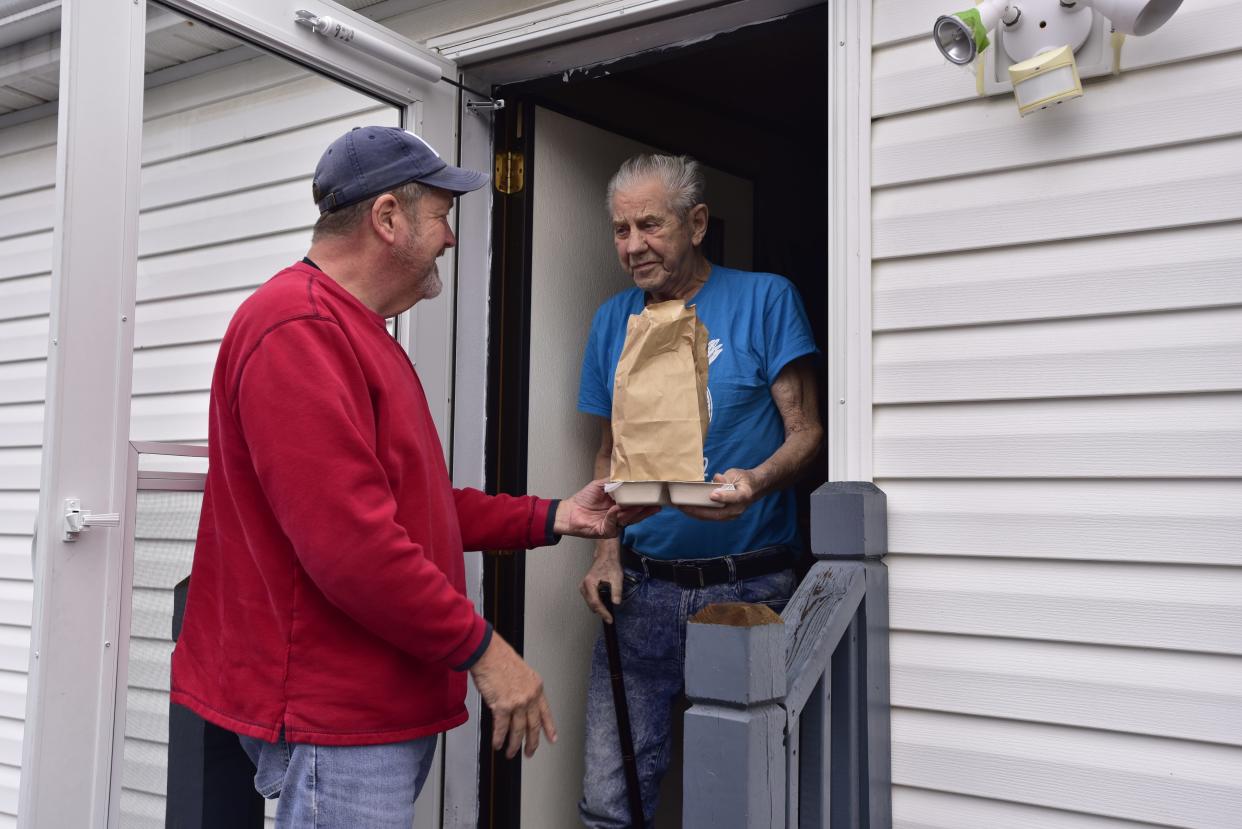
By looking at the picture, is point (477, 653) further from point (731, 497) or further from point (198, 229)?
point (198, 229)

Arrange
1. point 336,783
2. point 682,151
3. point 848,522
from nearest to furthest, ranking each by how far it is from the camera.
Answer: point 336,783 < point 848,522 < point 682,151

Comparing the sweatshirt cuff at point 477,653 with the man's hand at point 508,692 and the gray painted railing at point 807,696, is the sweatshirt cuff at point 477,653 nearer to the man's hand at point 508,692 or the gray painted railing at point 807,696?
the man's hand at point 508,692

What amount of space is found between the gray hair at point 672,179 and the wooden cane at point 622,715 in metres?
0.98

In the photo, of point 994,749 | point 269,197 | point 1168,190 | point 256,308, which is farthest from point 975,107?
point 269,197

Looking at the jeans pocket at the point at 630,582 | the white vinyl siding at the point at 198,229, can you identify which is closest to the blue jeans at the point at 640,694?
the jeans pocket at the point at 630,582

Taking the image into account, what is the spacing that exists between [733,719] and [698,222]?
5.06 ft

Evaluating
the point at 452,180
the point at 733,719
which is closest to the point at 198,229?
the point at 452,180

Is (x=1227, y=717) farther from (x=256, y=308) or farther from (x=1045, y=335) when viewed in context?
(x=256, y=308)

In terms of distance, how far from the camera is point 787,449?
2.40 m

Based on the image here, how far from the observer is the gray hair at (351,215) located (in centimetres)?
184

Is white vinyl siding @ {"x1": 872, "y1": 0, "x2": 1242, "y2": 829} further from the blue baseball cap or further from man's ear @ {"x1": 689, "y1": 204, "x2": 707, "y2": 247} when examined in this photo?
the blue baseball cap

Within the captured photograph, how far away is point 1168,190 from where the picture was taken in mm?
1859

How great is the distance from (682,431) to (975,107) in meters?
0.85

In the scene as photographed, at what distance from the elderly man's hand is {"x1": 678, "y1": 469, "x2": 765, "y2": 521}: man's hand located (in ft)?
0.38
